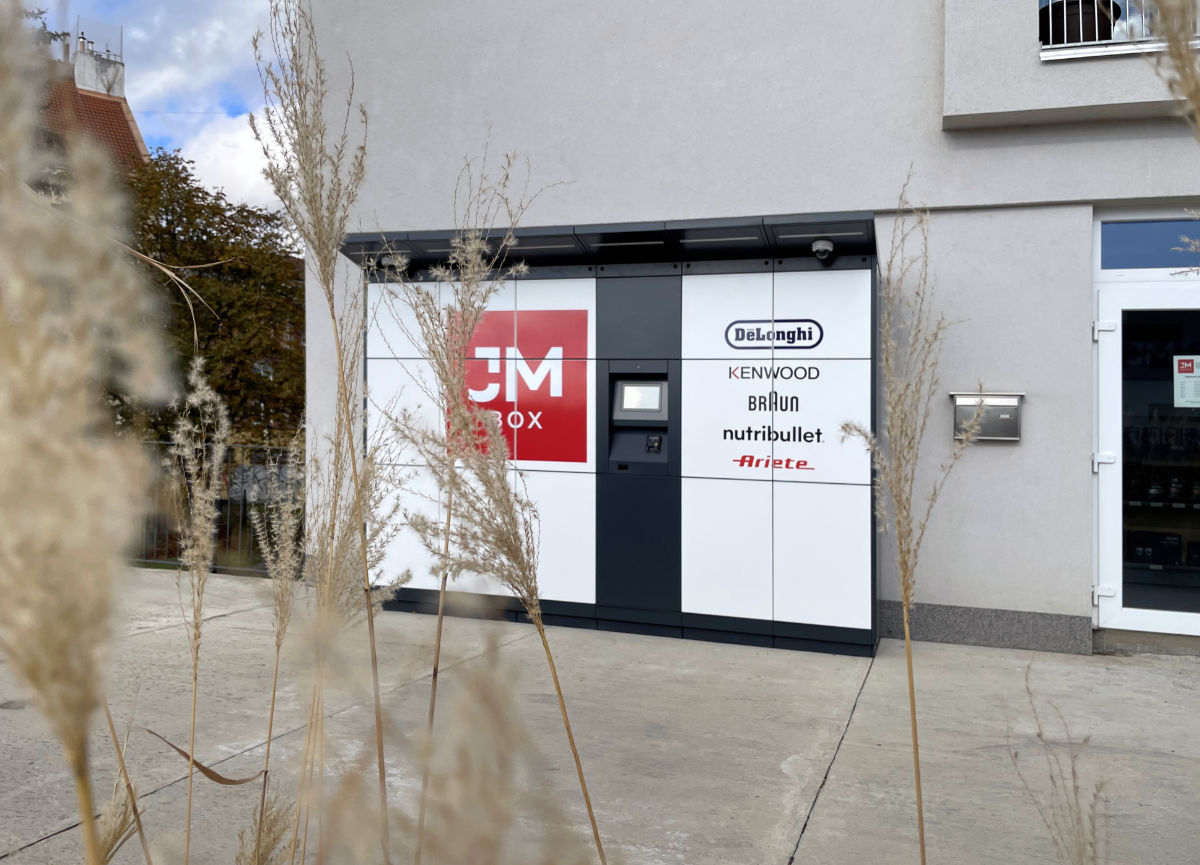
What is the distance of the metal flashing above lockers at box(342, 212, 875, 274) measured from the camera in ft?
20.7

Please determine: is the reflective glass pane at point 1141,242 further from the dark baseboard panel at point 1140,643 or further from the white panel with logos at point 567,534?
the white panel with logos at point 567,534

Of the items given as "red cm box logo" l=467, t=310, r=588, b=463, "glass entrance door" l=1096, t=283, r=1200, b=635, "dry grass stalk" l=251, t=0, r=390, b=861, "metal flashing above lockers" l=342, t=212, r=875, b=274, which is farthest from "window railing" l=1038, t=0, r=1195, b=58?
"dry grass stalk" l=251, t=0, r=390, b=861

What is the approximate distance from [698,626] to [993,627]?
2.15 m

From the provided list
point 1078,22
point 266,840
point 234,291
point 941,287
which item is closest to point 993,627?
point 941,287

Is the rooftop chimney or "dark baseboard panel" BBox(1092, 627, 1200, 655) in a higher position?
the rooftop chimney

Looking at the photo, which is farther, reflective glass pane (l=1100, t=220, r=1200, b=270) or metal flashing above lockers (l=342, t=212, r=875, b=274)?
reflective glass pane (l=1100, t=220, r=1200, b=270)

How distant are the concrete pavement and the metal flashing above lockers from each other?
113 inches

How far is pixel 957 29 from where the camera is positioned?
21.9 feet

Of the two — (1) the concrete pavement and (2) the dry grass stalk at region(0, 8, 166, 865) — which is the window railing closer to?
(1) the concrete pavement

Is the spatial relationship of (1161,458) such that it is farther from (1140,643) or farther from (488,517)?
(488,517)

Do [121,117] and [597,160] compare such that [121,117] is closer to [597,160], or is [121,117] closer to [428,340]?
[597,160]

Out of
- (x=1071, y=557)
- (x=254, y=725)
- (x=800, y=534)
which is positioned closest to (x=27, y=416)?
(x=254, y=725)

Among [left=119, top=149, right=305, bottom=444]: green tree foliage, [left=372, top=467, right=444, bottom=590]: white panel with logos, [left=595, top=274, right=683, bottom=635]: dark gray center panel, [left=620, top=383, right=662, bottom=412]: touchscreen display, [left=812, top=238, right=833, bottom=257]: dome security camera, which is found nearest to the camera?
[left=812, top=238, right=833, bottom=257]: dome security camera

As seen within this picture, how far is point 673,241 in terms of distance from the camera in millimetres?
6816
